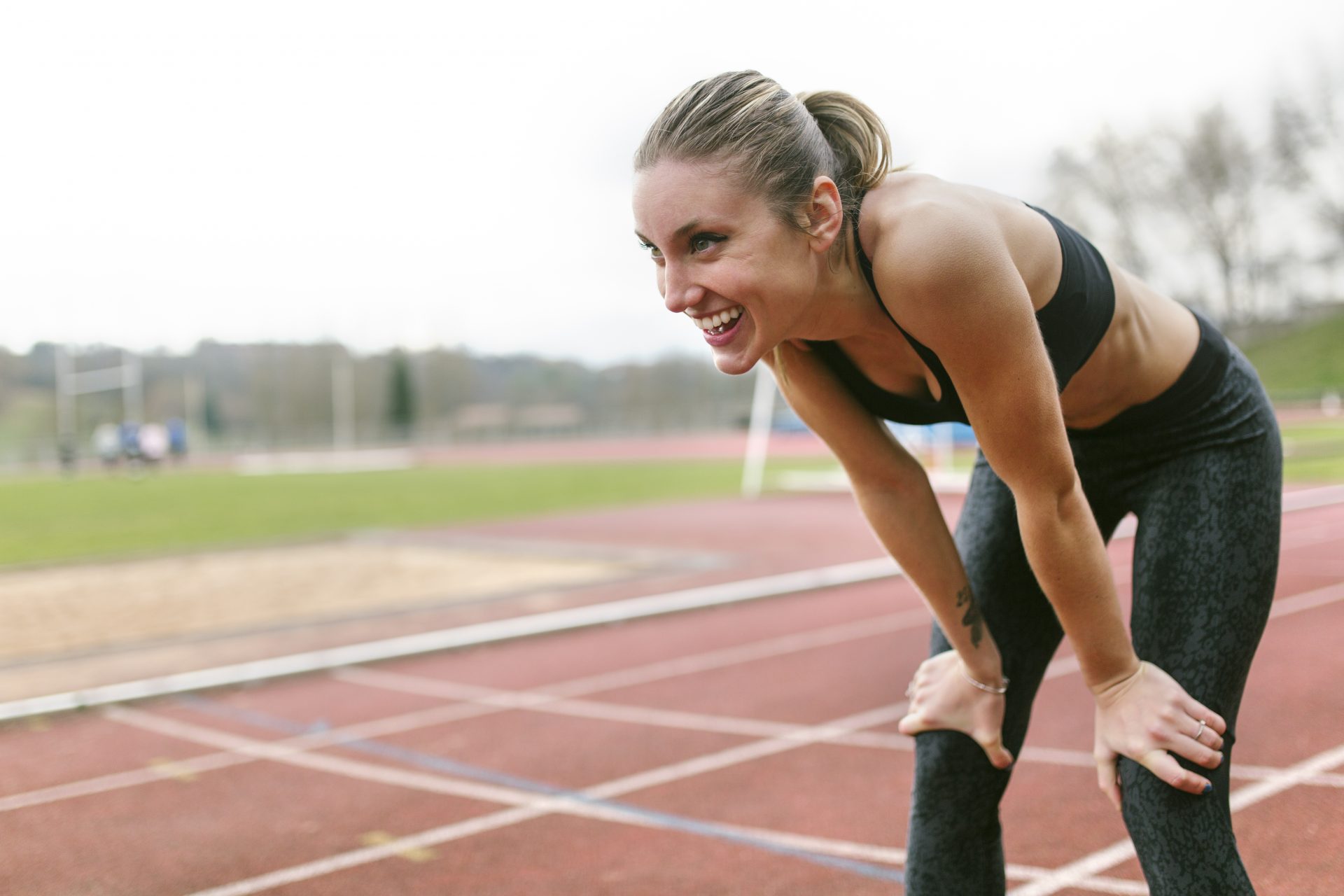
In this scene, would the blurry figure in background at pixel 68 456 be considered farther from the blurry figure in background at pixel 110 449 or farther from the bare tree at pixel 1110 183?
the bare tree at pixel 1110 183

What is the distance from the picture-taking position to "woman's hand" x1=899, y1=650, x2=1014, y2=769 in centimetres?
202

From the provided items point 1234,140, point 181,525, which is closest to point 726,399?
point 1234,140

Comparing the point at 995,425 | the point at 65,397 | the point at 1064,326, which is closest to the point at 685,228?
the point at 995,425

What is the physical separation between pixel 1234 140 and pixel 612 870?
43.1 metres

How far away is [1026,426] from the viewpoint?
1647 mm

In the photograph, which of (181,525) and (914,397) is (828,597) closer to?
(914,397)

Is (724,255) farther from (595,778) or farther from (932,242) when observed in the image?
(595,778)

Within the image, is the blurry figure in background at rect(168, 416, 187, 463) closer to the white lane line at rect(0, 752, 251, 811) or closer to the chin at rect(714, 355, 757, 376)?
the white lane line at rect(0, 752, 251, 811)

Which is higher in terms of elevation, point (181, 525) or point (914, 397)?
point (914, 397)

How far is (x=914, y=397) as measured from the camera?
6.42 ft

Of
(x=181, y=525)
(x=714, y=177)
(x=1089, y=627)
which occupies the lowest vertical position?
(x=181, y=525)

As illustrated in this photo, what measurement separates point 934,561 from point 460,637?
5.39 m

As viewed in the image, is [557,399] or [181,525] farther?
[557,399]

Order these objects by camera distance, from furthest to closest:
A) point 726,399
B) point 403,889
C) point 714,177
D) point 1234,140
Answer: point 726,399 < point 1234,140 < point 403,889 < point 714,177
